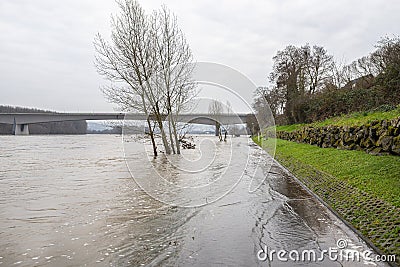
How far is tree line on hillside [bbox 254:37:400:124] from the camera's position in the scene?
17.3 meters

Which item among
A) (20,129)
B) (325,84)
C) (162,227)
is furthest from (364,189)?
(20,129)

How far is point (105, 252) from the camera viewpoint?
521 cm

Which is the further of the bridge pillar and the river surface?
the bridge pillar

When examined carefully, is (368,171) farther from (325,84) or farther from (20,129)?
(20,129)

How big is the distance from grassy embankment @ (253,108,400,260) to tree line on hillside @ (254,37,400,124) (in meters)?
5.68

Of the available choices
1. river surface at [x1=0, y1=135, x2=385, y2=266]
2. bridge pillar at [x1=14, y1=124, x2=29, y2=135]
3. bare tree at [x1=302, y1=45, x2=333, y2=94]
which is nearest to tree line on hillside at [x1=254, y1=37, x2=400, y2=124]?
bare tree at [x1=302, y1=45, x2=333, y2=94]

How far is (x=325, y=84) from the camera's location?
3531 cm

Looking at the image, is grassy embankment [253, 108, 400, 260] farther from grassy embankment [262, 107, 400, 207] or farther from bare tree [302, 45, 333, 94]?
bare tree [302, 45, 333, 94]

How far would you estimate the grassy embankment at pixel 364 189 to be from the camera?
231 inches

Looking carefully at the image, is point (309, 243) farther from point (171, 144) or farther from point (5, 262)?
point (171, 144)

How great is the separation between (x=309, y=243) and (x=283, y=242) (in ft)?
1.36

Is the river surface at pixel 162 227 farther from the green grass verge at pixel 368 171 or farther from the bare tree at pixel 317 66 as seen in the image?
the bare tree at pixel 317 66

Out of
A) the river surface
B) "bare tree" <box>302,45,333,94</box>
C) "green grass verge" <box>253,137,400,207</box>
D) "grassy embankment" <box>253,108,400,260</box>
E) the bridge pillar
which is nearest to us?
the river surface

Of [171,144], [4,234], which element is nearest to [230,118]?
[171,144]
